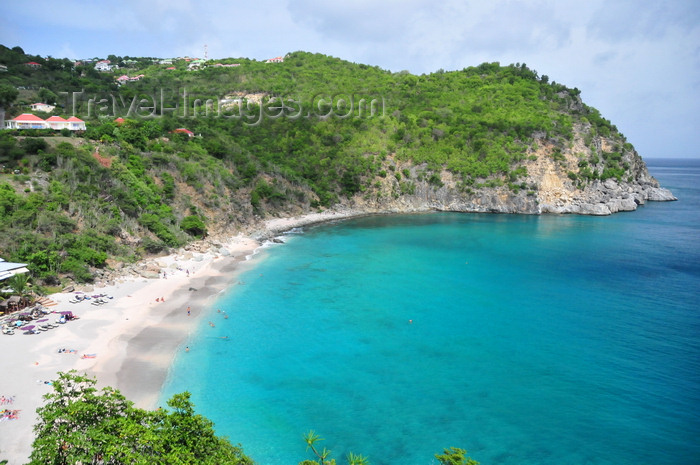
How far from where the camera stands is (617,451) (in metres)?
19.6

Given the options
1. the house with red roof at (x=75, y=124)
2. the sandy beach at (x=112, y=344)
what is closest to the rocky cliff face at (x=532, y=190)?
the house with red roof at (x=75, y=124)

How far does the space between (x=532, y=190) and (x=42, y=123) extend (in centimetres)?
8116

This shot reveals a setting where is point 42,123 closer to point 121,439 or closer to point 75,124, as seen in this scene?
point 75,124

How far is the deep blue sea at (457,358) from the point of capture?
2033 cm

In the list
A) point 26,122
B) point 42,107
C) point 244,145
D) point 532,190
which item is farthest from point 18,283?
point 532,190

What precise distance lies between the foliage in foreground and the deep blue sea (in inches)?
199

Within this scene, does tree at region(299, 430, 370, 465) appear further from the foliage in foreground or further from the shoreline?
the shoreline

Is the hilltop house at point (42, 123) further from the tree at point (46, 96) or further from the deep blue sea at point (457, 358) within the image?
the deep blue sea at point (457, 358)

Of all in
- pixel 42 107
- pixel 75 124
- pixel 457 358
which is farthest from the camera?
pixel 42 107

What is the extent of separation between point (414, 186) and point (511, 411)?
6531 cm

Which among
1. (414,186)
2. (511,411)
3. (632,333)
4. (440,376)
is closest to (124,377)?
(440,376)

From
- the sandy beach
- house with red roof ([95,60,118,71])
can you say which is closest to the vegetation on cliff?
house with red roof ([95,60,118,71])

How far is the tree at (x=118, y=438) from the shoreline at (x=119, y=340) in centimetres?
487

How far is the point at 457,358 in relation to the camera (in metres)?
27.6
